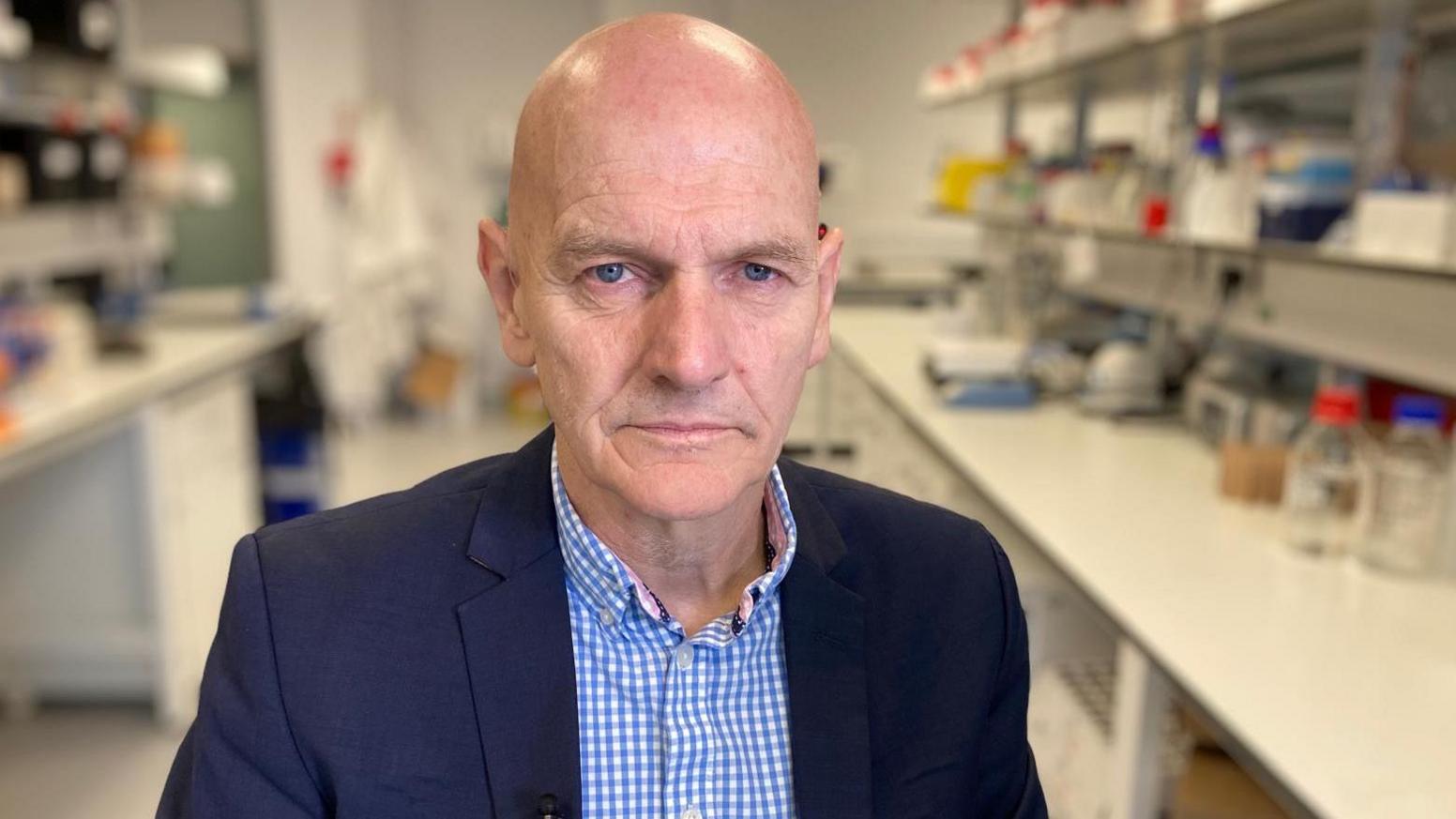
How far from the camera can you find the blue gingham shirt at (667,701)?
3.15 feet

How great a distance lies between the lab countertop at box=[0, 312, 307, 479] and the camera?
8.16 feet

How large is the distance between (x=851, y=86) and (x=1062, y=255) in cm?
325

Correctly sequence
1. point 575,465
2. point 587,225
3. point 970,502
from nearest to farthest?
1. point 587,225
2. point 575,465
3. point 970,502

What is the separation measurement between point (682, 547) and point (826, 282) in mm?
266

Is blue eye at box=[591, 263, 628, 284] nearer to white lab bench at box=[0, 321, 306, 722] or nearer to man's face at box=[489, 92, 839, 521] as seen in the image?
man's face at box=[489, 92, 839, 521]

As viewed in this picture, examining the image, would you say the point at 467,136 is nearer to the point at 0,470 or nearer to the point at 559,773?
the point at 0,470

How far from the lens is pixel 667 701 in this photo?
98cm

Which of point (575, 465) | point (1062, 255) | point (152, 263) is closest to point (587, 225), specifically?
point (575, 465)

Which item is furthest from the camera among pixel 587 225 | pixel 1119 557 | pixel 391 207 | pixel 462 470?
pixel 391 207

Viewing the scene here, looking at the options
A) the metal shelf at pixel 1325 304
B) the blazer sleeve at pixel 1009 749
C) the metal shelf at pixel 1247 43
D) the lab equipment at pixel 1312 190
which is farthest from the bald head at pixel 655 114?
the lab equipment at pixel 1312 190

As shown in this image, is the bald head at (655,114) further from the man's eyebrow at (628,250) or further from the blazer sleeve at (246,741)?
the blazer sleeve at (246,741)

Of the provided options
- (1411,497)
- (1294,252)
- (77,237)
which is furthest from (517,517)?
(77,237)

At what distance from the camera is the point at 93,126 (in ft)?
12.6

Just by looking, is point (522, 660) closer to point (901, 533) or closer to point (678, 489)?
point (678, 489)
